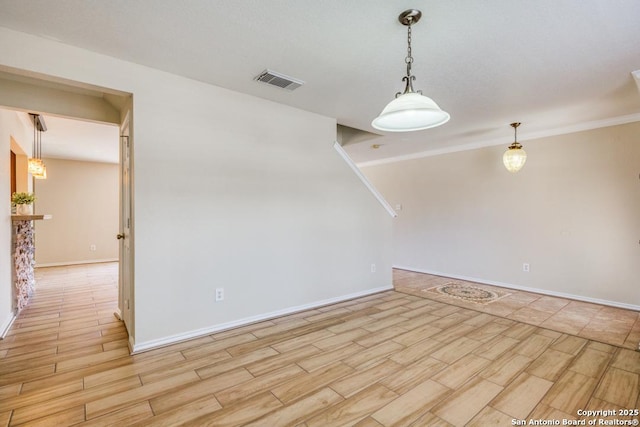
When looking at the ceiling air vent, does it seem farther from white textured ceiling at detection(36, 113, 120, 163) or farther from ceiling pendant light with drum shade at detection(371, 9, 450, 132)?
white textured ceiling at detection(36, 113, 120, 163)

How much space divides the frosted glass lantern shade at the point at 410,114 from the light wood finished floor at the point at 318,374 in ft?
5.75

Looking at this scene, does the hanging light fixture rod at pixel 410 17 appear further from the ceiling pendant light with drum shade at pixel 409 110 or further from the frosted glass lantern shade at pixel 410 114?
the frosted glass lantern shade at pixel 410 114

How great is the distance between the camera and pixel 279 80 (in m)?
2.81

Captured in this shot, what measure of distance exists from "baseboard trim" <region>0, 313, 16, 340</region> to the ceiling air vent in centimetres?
339

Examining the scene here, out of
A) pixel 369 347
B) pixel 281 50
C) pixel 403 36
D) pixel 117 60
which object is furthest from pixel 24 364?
pixel 403 36

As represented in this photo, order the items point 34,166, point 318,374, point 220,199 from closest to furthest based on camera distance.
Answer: point 318,374 < point 220,199 < point 34,166

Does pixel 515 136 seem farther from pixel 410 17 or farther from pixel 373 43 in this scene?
pixel 410 17

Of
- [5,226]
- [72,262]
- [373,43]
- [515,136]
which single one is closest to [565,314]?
[515,136]

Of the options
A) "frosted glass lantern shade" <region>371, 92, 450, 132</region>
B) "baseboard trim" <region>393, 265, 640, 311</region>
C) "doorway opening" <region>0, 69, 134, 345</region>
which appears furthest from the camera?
"doorway opening" <region>0, 69, 134, 345</region>

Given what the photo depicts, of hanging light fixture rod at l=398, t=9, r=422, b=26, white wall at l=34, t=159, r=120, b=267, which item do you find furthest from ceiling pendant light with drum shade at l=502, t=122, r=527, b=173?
white wall at l=34, t=159, r=120, b=267

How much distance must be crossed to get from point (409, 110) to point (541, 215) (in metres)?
3.93

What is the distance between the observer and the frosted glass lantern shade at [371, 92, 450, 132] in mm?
1702

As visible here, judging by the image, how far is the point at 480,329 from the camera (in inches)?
120

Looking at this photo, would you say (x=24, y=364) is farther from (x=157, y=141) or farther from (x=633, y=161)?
(x=633, y=161)
